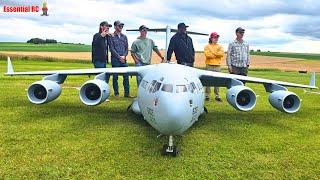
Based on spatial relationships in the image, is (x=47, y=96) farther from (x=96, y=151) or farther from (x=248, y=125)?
(x=248, y=125)

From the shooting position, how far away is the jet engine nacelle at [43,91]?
11909mm

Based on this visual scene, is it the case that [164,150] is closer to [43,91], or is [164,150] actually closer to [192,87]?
[192,87]

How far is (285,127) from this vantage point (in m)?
11.7

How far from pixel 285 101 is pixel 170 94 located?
5744 millimetres

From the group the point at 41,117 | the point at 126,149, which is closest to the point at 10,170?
the point at 126,149

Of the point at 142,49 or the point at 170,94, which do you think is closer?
the point at 170,94

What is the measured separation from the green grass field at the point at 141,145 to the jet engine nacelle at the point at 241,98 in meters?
0.63

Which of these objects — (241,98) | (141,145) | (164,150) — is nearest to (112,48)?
(241,98)

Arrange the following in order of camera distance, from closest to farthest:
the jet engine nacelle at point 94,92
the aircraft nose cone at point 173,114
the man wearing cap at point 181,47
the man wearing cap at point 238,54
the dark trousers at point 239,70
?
the aircraft nose cone at point 173,114 < the jet engine nacelle at point 94,92 < the man wearing cap at point 181,47 < the man wearing cap at point 238,54 < the dark trousers at point 239,70

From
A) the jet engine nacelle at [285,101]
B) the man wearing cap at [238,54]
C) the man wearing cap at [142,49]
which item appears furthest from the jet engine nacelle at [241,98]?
the man wearing cap at [142,49]

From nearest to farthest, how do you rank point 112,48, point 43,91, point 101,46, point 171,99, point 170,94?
point 171,99 → point 170,94 → point 43,91 → point 101,46 → point 112,48

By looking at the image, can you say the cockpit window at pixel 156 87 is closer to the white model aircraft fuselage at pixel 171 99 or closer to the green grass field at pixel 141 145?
the white model aircraft fuselage at pixel 171 99

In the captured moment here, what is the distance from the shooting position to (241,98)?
11773mm

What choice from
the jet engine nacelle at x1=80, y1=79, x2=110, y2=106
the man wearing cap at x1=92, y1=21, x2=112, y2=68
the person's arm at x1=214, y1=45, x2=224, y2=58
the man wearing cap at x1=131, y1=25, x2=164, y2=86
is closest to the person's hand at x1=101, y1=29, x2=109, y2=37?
the man wearing cap at x1=92, y1=21, x2=112, y2=68
